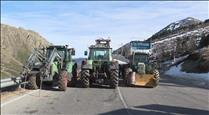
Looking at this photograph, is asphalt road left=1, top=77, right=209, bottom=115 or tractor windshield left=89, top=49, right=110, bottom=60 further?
tractor windshield left=89, top=49, right=110, bottom=60

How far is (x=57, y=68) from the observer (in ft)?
98.3

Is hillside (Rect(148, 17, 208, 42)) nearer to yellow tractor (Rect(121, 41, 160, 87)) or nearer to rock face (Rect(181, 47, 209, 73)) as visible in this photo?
rock face (Rect(181, 47, 209, 73))

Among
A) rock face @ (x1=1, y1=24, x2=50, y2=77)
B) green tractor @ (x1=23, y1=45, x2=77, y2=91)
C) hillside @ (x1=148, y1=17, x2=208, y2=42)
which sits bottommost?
green tractor @ (x1=23, y1=45, x2=77, y2=91)

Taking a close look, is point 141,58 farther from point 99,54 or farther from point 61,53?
point 61,53

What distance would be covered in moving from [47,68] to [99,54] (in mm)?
5803

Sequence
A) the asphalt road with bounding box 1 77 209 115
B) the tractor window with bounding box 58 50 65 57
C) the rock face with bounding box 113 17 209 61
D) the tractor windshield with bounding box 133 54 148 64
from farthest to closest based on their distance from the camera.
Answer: the rock face with bounding box 113 17 209 61 < the tractor windshield with bounding box 133 54 148 64 < the tractor window with bounding box 58 50 65 57 < the asphalt road with bounding box 1 77 209 115

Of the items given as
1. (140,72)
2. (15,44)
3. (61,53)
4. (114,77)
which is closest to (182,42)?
(15,44)

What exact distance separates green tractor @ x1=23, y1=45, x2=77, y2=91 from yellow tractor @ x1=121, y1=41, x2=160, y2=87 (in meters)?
4.31

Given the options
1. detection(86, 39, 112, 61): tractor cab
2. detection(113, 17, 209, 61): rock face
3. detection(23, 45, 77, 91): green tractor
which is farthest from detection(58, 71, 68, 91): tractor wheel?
detection(113, 17, 209, 61): rock face

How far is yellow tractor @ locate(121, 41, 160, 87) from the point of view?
33.8 metres

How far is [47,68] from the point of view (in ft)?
93.4

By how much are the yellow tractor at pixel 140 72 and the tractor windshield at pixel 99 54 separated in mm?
1874

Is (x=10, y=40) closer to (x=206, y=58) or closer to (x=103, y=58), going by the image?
(x=206, y=58)

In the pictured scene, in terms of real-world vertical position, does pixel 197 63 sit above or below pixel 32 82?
above
